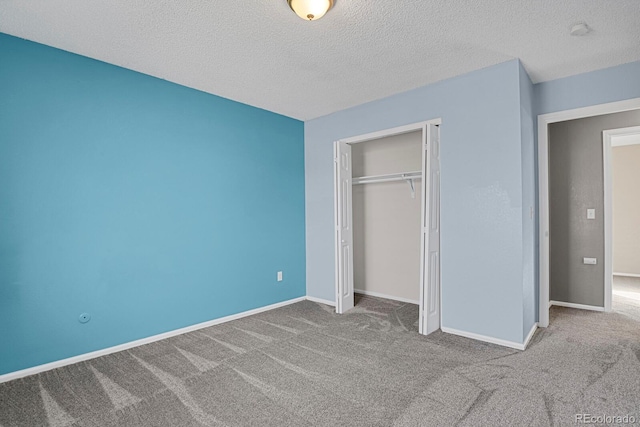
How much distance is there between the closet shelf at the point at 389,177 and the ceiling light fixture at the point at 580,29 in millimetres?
1935

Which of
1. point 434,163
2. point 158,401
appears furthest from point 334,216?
point 158,401

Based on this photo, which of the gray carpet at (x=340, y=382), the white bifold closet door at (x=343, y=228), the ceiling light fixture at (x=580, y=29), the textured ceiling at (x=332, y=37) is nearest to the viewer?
the gray carpet at (x=340, y=382)

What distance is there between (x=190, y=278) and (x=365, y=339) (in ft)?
6.19

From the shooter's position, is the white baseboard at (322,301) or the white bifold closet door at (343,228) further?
the white baseboard at (322,301)

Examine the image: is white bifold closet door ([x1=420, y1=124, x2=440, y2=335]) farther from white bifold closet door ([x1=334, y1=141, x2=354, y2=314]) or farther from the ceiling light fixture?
the ceiling light fixture

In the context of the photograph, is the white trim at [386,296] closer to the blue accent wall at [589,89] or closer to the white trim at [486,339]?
the white trim at [486,339]

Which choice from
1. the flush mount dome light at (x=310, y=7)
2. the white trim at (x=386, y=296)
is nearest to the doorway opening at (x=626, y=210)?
the white trim at (x=386, y=296)

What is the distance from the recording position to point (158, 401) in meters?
2.11

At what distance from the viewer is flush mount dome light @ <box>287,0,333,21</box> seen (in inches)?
77.7

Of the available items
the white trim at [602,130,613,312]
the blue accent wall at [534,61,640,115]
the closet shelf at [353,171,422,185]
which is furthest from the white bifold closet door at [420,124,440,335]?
the white trim at [602,130,613,312]

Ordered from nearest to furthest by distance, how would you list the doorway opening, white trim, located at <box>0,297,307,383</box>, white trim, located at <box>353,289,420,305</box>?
white trim, located at <box>0,297,307,383</box>, white trim, located at <box>353,289,420,305</box>, the doorway opening

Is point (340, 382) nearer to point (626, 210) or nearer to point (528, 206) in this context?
point (528, 206)

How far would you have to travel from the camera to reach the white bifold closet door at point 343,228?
3965 mm

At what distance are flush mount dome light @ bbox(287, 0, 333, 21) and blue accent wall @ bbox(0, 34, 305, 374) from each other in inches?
72.4
